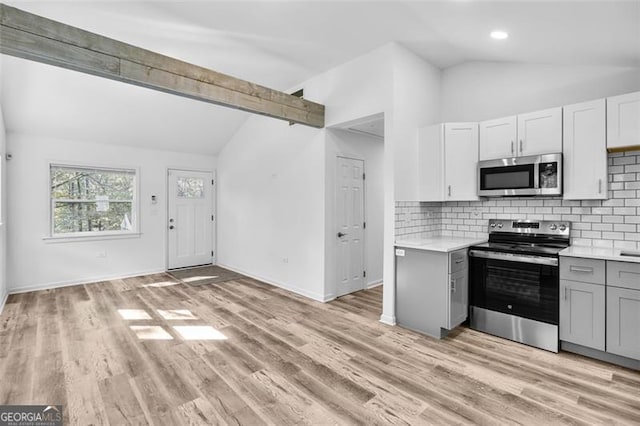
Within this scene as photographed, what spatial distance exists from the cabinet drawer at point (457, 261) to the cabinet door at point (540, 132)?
1212 millimetres

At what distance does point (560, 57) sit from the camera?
3.17 metres

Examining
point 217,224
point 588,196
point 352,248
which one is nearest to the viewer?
point 588,196

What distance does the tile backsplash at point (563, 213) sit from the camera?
2.98 meters

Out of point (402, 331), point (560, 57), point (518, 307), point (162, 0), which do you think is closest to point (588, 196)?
point (518, 307)

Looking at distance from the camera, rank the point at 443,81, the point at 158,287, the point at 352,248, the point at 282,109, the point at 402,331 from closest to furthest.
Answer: the point at 402,331
the point at 282,109
the point at 443,81
the point at 352,248
the point at 158,287

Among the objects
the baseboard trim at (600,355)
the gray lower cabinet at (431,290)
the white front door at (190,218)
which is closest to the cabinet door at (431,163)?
the gray lower cabinet at (431,290)

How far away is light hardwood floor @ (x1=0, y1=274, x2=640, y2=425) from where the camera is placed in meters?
2.09

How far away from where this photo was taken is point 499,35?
3.02 meters

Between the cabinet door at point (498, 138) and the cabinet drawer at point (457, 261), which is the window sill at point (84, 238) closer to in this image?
the cabinet drawer at point (457, 261)

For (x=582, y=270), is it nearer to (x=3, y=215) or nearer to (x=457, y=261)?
(x=457, y=261)

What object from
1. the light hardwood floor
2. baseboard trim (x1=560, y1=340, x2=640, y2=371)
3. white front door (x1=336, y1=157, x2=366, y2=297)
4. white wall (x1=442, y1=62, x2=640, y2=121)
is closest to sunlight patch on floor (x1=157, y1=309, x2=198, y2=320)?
the light hardwood floor

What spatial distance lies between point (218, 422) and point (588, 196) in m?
3.59

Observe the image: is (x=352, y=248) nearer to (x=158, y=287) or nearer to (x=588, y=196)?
(x=588, y=196)

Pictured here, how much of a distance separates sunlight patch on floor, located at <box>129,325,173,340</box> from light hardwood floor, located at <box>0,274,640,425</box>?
0.04 feet
